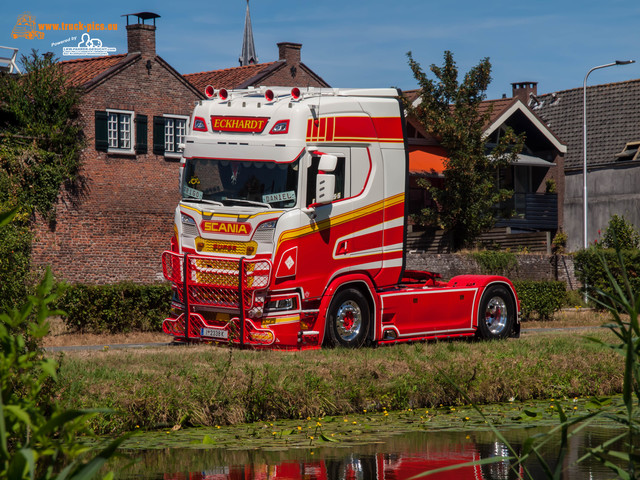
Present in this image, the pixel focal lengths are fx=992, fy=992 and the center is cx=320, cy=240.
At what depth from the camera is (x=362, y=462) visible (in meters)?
8.67

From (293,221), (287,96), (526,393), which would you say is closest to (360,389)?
(526,393)

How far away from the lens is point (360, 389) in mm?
11844

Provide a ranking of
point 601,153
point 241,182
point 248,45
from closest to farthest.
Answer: point 241,182, point 601,153, point 248,45

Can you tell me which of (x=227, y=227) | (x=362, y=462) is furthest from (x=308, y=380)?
(x=227, y=227)

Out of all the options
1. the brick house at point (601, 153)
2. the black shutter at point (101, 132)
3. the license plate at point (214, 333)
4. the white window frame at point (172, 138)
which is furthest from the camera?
the brick house at point (601, 153)

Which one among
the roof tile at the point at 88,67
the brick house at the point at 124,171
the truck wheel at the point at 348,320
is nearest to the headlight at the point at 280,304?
the truck wheel at the point at 348,320

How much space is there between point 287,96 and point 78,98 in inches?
829

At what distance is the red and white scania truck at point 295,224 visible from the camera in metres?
15.1

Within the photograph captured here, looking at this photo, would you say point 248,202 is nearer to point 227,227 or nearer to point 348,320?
point 227,227

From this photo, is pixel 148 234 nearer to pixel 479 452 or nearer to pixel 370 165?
pixel 370 165

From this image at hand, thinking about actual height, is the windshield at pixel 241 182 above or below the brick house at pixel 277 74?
below

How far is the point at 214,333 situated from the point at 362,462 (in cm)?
709

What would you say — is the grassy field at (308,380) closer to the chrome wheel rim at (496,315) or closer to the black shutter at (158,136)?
the chrome wheel rim at (496,315)

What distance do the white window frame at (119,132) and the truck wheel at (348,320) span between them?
22741 millimetres
